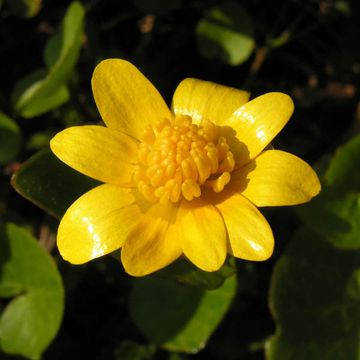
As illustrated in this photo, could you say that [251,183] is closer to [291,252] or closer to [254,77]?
[291,252]

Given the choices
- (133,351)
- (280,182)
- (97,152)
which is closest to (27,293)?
(133,351)

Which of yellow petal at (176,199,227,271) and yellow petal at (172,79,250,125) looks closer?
yellow petal at (176,199,227,271)

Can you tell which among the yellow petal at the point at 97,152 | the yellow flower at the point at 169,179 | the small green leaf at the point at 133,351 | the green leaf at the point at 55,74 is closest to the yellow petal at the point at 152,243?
the yellow flower at the point at 169,179

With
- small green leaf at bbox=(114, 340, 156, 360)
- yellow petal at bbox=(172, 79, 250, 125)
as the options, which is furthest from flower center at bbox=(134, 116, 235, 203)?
small green leaf at bbox=(114, 340, 156, 360)

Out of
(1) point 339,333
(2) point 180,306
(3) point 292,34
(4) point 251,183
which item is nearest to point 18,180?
(4) point 251,183

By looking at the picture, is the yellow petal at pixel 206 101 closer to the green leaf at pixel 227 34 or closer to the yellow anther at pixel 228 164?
the yellow anther at pixel 228 164

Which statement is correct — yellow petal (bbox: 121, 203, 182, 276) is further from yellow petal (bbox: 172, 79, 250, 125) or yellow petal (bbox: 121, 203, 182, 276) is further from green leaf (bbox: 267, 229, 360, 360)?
green leaf (bbox: 267, 229, 360, 360)

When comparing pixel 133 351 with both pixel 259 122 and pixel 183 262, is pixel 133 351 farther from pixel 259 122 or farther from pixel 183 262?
pixel 259 122
